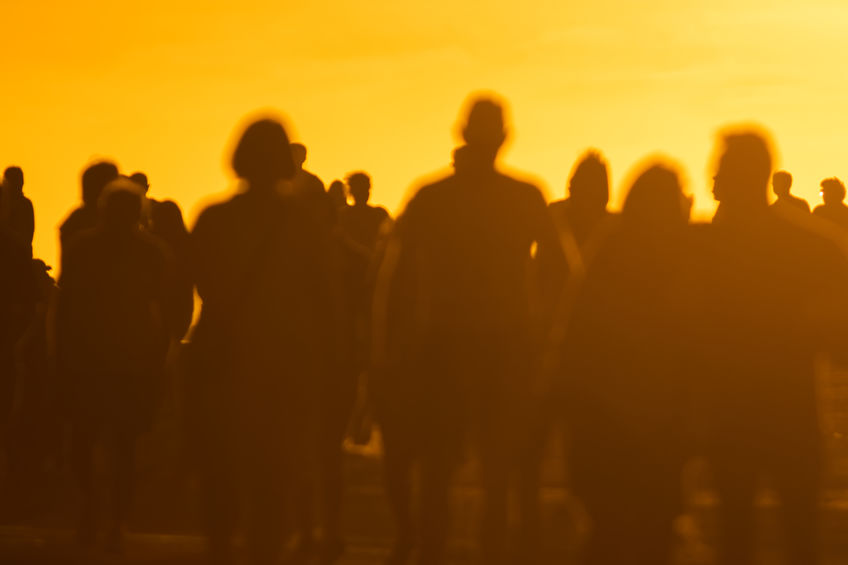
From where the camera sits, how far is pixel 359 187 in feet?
71.3

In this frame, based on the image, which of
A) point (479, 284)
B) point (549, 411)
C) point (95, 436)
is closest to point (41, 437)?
point (95, 436)

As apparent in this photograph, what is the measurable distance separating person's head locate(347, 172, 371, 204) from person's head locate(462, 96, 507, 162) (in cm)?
807

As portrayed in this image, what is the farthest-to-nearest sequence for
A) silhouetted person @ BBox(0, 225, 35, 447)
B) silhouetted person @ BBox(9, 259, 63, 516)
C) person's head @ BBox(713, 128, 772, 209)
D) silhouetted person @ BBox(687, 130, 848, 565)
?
silhouetted person @ BBox(9, 259, 63, 516)
silhouetted person @ BBox(0, 225, 35, 447)
person's head @ BBox(713, 128, 772, 209)
silhouetted person @ BBox(687, 130, 848, 565)

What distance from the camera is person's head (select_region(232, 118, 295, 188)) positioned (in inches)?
492

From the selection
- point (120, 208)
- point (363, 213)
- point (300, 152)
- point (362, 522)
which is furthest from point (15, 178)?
point (120, 208)

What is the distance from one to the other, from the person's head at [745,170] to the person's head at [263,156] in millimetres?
2146

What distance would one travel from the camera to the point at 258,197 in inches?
489

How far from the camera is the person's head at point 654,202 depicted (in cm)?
1133

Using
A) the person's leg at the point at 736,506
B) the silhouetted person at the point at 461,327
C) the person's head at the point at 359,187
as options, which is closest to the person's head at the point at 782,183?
the person's head at the point at 359,187

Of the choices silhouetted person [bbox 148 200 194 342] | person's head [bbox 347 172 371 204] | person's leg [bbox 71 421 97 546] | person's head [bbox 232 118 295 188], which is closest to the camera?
person's head [bbox 232 118 295 188]

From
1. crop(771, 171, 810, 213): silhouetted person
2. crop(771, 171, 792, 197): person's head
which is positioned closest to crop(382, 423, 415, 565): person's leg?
crop(771, 171, 810, 213): silhouetted person

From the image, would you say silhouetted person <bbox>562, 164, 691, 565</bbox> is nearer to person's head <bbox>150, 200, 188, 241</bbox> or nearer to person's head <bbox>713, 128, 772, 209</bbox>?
person's head <bbox>713, 128, 772, 209</bbox>

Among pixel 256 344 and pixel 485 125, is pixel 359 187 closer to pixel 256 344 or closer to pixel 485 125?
pixel 485 125

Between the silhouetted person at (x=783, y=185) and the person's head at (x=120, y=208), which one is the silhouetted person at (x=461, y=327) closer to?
the person's head at (x=120, y=208)
